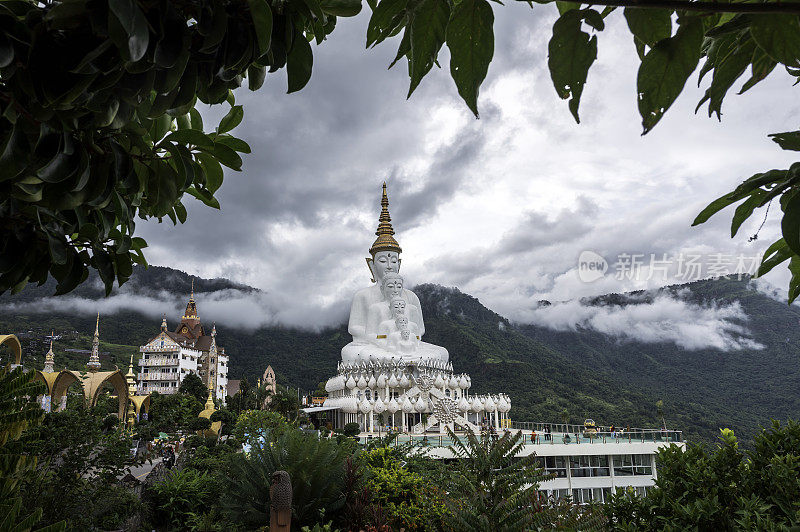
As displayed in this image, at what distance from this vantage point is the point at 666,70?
1.88ft

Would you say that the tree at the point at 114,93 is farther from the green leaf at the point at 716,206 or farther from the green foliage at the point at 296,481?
the green foliage at the point at 296,481

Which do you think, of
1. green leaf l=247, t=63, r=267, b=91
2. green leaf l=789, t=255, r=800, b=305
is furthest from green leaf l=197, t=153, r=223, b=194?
green leaf l=789, t=255, r=800, b=305

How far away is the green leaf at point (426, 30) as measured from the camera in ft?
1.91

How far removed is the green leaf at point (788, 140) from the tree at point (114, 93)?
0.70 m

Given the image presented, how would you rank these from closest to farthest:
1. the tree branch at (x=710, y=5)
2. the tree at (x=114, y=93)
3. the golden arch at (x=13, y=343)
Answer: the tree branch at (x=710, y=5) < the tree at (x=114, y=93) < the golden arch at (x=13, y=343)

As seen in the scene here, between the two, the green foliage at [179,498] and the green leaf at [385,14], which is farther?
the green foliage at [179,498]

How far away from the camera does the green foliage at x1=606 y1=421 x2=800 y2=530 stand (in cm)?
312

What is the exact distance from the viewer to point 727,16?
0.76 m

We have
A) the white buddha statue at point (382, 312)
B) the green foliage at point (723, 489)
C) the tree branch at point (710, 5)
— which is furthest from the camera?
the white buddha statue at point (382, 312)

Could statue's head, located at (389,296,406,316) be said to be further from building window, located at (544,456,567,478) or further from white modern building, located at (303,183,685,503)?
building window, located at (544,456,567,478)

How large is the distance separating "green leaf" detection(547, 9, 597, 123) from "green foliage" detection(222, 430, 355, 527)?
446cm

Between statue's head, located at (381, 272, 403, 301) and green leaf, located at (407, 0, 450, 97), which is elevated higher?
statue's head, located at (381, 272, 403, 301)

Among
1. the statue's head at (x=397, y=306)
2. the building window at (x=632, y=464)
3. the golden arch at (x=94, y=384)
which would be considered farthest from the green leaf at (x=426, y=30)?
Result: the statue's head at (x=397, y=306)

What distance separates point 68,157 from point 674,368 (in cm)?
5368
